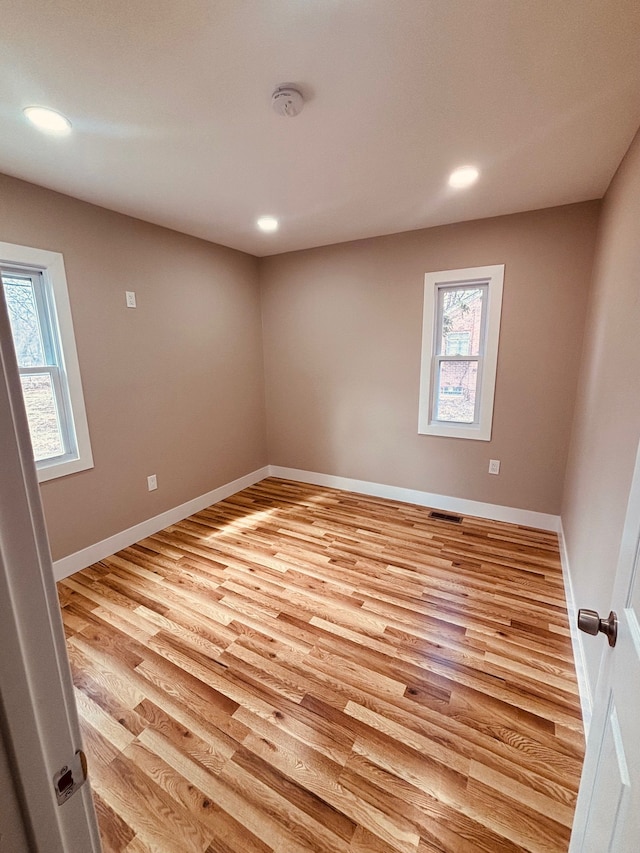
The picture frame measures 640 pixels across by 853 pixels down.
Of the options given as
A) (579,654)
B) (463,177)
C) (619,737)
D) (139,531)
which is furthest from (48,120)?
(579,654)

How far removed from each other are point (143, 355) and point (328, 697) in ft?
8.40

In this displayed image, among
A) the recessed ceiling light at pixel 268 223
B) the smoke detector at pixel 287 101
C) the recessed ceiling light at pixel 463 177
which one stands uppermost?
the recessed ceiling light at pixel 268 223

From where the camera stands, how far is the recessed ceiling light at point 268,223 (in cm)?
273

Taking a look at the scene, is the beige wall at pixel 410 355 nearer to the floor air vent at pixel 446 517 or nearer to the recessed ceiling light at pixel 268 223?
the floor air vent at pixel 446 517

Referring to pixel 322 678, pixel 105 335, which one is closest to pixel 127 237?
pixel 105 335

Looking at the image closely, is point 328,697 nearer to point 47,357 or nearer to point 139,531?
point 139,531

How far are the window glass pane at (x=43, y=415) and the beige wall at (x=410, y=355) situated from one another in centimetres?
215

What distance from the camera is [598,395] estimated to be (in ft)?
6.23

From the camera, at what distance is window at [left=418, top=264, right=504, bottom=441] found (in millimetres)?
2910

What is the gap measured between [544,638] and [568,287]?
7.58 ft

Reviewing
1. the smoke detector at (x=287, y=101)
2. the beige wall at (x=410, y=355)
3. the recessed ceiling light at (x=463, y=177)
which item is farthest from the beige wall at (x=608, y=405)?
the smoke detector at (x=287, y=101)

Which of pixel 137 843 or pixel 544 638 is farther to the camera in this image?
pixel 544 638

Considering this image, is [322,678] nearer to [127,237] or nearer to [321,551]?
[321,551]

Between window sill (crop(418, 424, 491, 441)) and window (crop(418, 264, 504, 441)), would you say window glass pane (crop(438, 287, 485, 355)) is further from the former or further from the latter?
window sill (crop(418, 424, 491, 441))
